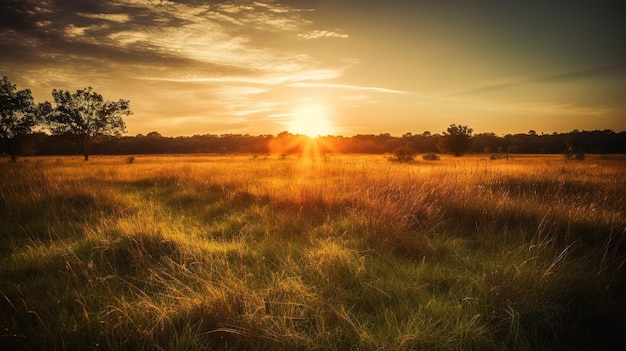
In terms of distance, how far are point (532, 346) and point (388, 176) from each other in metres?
6.97

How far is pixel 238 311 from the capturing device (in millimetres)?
2594

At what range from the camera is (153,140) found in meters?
91.8

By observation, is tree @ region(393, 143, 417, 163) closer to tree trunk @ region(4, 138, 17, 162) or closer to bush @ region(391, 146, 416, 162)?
bush @ region(391, 146, 416, 162)

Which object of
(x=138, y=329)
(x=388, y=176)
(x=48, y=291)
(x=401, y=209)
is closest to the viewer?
(x=138, y=329)

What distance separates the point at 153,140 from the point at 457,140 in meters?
89.7

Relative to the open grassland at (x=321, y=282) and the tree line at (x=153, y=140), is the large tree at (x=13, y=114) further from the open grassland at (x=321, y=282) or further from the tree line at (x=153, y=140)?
the open grassland at (x=321, y=282)

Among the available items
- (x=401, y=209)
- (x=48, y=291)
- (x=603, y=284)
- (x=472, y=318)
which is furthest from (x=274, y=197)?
(x=603, y=284)

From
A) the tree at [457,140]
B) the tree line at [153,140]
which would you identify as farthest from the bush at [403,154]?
the tree at [457,140]

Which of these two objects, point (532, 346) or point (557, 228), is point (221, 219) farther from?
point (557, 228)

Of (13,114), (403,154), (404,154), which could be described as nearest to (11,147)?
(13,114)

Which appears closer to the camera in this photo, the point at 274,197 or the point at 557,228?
the point at 557,228

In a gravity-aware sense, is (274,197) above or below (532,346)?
above

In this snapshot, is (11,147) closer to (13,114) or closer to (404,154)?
(13,114)

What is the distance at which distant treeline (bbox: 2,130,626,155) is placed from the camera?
69.6 meters
